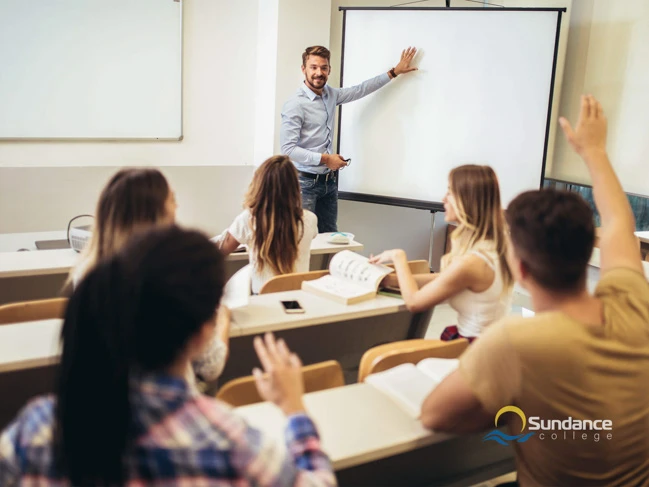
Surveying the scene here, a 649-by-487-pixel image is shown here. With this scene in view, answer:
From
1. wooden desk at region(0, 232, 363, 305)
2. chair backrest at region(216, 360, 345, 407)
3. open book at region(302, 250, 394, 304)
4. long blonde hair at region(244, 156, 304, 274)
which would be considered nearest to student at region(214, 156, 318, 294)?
long blonde hair at region(244, 156, 304, 274)

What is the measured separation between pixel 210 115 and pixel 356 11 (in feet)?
4.40

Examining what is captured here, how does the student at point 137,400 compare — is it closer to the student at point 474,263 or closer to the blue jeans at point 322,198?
the student at point 474,263

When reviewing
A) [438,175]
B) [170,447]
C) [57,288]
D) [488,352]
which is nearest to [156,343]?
[170,447]

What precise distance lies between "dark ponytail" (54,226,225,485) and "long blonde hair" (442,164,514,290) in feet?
4.85

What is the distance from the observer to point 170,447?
0.79 metres

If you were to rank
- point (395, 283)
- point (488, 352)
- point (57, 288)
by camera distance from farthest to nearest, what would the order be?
point (57, 288)
point (395, 283)
point (488, 352)

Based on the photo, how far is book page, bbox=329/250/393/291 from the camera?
2.39 metres

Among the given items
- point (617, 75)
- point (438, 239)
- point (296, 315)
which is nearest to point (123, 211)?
point (296, 315)

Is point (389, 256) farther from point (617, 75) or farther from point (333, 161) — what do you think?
point (617, 75)

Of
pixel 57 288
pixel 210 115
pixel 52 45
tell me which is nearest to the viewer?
pixel 57 288

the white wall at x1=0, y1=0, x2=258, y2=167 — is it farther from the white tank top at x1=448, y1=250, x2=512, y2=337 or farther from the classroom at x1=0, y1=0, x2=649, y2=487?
the white tank top at x1=448, y1=250, x2=512, y2=337

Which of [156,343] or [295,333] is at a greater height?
[156,343]

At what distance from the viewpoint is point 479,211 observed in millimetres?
2135

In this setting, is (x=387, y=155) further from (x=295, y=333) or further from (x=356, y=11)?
(x=295, y=333)
